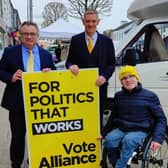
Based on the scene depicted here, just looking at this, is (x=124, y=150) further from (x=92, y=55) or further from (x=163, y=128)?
(x=92, y=55)

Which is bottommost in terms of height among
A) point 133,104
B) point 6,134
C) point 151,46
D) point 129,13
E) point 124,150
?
point 6,134

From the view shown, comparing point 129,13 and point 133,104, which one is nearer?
point 133,104

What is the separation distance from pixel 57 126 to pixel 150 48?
244cm

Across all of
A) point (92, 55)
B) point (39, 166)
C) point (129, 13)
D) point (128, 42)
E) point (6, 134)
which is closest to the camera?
point (39, 166)

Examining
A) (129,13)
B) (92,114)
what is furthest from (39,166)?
(129,13)

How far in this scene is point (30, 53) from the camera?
461cm

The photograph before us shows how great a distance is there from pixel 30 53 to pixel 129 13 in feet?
8.88

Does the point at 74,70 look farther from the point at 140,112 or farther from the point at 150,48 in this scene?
the point at 150,48

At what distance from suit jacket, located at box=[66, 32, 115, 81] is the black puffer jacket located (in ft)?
1.68

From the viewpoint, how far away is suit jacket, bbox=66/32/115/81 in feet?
16.2

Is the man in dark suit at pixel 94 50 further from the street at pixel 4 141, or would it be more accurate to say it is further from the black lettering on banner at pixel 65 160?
the street at pixel 4 141

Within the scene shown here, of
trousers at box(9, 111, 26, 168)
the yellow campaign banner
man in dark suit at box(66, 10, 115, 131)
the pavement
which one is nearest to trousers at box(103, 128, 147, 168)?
the yellow campaign banner

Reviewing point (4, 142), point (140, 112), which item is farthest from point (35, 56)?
point (4, 142)

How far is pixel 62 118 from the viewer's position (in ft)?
14.9
